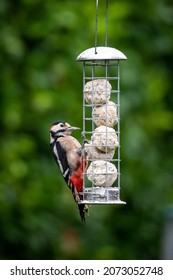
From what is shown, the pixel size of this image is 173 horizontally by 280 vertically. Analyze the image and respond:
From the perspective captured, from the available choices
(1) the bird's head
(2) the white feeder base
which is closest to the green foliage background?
(1) the bird's head

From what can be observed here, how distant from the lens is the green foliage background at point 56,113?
14578 millimetres

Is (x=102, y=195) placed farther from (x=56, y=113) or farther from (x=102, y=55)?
(x=56, y=113)

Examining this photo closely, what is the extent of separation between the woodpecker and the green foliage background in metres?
3.69

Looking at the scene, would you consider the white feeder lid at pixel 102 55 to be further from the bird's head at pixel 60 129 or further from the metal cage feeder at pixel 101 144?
the bird's head at pixel 60 129

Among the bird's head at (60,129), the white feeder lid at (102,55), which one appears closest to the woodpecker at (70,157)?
the bird's head at (60,129)

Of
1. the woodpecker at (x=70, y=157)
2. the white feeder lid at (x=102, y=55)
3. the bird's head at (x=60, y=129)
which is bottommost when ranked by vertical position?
the woodpecker at (x=70, y=157)

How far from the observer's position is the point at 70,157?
10.6m

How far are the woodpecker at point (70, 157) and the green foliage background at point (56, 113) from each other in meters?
3.69

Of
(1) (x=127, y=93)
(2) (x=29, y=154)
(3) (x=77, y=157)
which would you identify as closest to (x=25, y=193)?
(2) (x=29, y=154)

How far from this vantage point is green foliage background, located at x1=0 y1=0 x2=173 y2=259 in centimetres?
1458

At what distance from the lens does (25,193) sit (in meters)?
14.7

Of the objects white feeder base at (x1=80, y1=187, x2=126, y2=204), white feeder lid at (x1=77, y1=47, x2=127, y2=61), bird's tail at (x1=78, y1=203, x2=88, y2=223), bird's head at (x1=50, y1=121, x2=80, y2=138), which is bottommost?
bird's tail at (x1=78, y1=203, x2=88, y2=223)

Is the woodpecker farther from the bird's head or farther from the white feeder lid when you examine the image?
the white feeder lid

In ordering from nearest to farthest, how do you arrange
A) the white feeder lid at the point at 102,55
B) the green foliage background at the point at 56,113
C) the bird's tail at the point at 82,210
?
1. the white feeder lid at the point at 102,55
2. the bird's tail at the point at 82,210
3. the green foliage background at the point at 56,113
